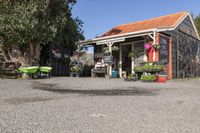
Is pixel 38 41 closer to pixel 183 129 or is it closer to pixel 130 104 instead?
pixel 130 104

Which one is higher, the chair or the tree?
the tree

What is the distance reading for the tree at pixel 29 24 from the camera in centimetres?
1523

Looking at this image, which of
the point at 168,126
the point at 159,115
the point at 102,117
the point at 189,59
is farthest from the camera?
the point at 189,59

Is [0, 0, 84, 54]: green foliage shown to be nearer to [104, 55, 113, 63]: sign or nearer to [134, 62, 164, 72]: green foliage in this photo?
[104, 55, 113, 63]: sign

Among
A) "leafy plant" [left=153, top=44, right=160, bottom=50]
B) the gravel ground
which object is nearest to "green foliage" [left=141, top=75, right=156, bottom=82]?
"leafy plant" [left=153, top=44, right=160, bottom=50]

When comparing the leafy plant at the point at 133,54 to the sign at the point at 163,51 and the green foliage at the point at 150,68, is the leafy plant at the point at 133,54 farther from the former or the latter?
the green foliage at the point at 150,68

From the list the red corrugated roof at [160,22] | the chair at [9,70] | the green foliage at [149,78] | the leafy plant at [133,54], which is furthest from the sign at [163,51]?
the chair at [9,70]

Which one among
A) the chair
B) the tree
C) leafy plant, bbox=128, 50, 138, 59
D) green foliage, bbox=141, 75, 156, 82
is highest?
the tree

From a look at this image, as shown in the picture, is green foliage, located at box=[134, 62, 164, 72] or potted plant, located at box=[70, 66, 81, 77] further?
potted plant, located at box=[70, 66, 81, 77]

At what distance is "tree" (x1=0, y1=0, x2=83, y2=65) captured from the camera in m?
15.2

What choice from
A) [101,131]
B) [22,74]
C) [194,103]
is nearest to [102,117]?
[101,131]

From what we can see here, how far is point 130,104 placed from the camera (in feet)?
22.7

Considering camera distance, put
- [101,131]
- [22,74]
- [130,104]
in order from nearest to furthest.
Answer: [101,131] < [130,104] < [22,74]

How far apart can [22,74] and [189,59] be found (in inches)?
437
